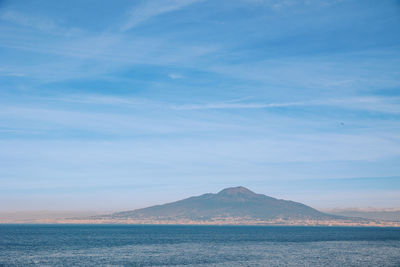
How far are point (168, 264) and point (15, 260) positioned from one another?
3331 centimetres

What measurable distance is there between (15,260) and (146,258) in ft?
90.5

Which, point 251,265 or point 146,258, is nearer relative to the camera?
point 251,265

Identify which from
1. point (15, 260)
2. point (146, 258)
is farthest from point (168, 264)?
point (15, 260)

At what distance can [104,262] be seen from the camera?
90625 millimetres

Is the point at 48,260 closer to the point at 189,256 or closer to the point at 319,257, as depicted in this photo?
the point at 189,256

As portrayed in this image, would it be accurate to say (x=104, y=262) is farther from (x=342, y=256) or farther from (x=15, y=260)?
(x=342, y=256)

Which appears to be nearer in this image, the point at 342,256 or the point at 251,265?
the point at 251,265

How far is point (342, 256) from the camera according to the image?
10612cm

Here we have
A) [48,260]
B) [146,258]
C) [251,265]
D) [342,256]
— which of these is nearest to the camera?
[251,265]

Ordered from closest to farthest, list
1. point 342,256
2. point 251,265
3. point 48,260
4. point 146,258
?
point 251,265
point 48,260
point 146,258
point 342,256

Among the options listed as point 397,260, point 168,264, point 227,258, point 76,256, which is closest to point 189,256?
point 227,258

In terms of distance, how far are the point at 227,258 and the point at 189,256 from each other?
376 inches

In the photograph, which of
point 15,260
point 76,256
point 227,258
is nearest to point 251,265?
point 227,258

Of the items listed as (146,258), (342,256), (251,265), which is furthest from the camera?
(342,256)
